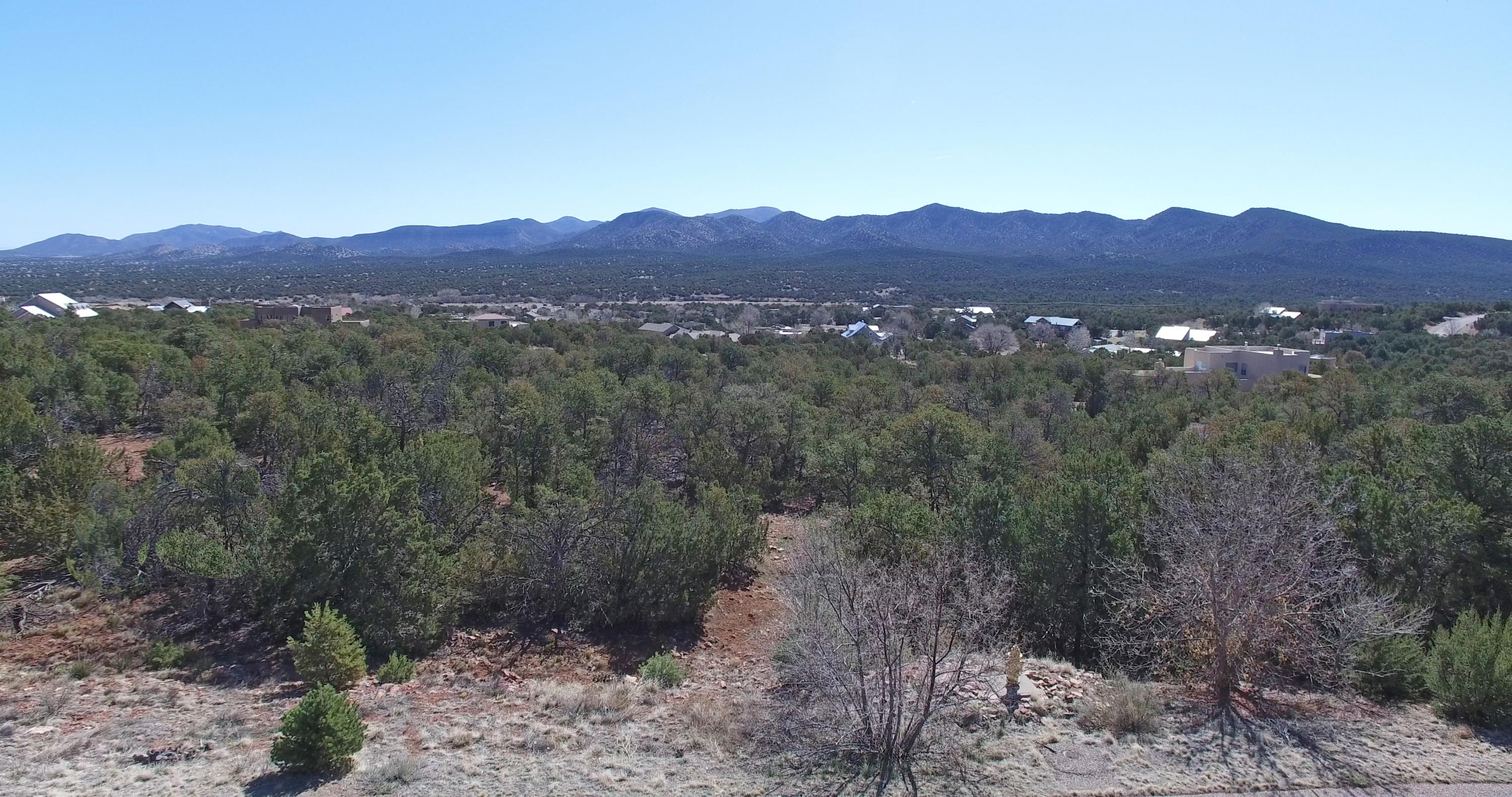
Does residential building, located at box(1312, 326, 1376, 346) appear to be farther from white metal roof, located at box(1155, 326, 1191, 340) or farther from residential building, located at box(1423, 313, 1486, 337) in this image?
white metal roof, located at box(1155, 326, 1191, 340)

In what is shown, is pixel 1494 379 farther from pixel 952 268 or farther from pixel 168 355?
pixel 952 268

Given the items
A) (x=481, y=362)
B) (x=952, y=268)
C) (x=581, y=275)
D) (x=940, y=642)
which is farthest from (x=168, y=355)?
(x=952, y=268)

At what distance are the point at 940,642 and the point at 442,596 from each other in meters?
10.2

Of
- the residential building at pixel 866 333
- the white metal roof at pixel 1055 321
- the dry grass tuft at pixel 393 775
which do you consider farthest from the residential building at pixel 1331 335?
the dry grass tuft at pixel 393 775

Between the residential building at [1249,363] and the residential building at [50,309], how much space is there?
77.0 m

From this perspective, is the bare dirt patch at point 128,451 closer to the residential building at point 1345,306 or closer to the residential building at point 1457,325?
the residential building at point 1457,325

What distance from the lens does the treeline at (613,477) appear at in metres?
15.7

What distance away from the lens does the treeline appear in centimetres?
1571

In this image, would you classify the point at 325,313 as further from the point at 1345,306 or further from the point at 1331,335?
the point at 1345,306

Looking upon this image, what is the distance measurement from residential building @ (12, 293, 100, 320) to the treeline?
84.7 ft

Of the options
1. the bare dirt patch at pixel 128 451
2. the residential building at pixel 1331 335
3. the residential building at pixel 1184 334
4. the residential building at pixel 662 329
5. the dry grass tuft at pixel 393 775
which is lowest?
the residential building at pixel 1184 334

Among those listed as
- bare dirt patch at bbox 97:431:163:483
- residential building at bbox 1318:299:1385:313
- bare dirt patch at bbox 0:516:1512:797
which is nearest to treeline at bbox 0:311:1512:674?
bare dirt patch at bbox 97:431:163:483

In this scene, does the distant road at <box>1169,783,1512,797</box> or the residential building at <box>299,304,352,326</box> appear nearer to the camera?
the distant road at <box>1169,783,1512,797</box>

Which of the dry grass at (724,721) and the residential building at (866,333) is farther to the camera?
the residential building at (866,333)
